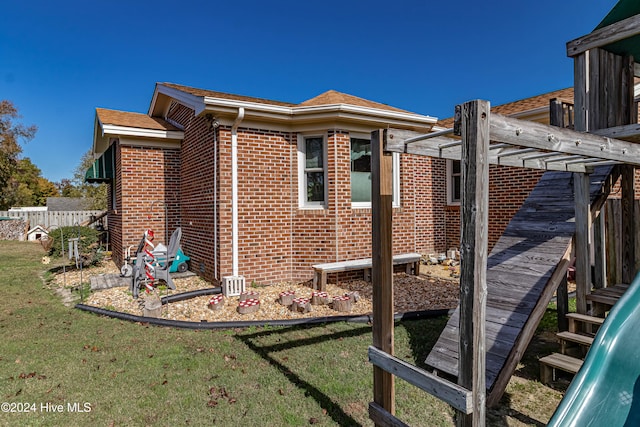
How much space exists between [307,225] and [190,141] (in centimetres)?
385

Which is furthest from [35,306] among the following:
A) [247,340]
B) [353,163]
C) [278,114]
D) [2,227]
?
[2,227]

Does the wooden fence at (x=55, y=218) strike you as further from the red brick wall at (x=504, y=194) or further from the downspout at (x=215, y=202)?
the red brick wall at (x=504, y=194)

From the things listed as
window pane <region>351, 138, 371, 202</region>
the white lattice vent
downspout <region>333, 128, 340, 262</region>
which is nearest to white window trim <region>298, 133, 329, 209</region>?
downspout <region>333, 128, 340, 262</region>

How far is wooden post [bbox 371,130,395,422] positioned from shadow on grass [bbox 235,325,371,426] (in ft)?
1.48

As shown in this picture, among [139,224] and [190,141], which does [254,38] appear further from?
[139,224]

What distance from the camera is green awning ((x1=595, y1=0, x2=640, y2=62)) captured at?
171 inches

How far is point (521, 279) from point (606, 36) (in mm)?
3254

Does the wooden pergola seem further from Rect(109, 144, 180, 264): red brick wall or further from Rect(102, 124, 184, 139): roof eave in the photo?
Rect(109, 144, 180, 264): red brick wall

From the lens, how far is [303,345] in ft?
14.9

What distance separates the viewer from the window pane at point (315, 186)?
8109 mm

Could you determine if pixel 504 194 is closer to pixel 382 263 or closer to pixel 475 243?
pixel 382 263

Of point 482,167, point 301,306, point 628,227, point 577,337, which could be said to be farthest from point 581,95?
point 301,306

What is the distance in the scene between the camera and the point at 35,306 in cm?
659

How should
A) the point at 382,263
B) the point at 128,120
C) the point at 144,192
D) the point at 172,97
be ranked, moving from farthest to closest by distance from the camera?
1. the point at 128,120
2. the point at 144,192
3. the point at 172,97
4. the point at 382,263
